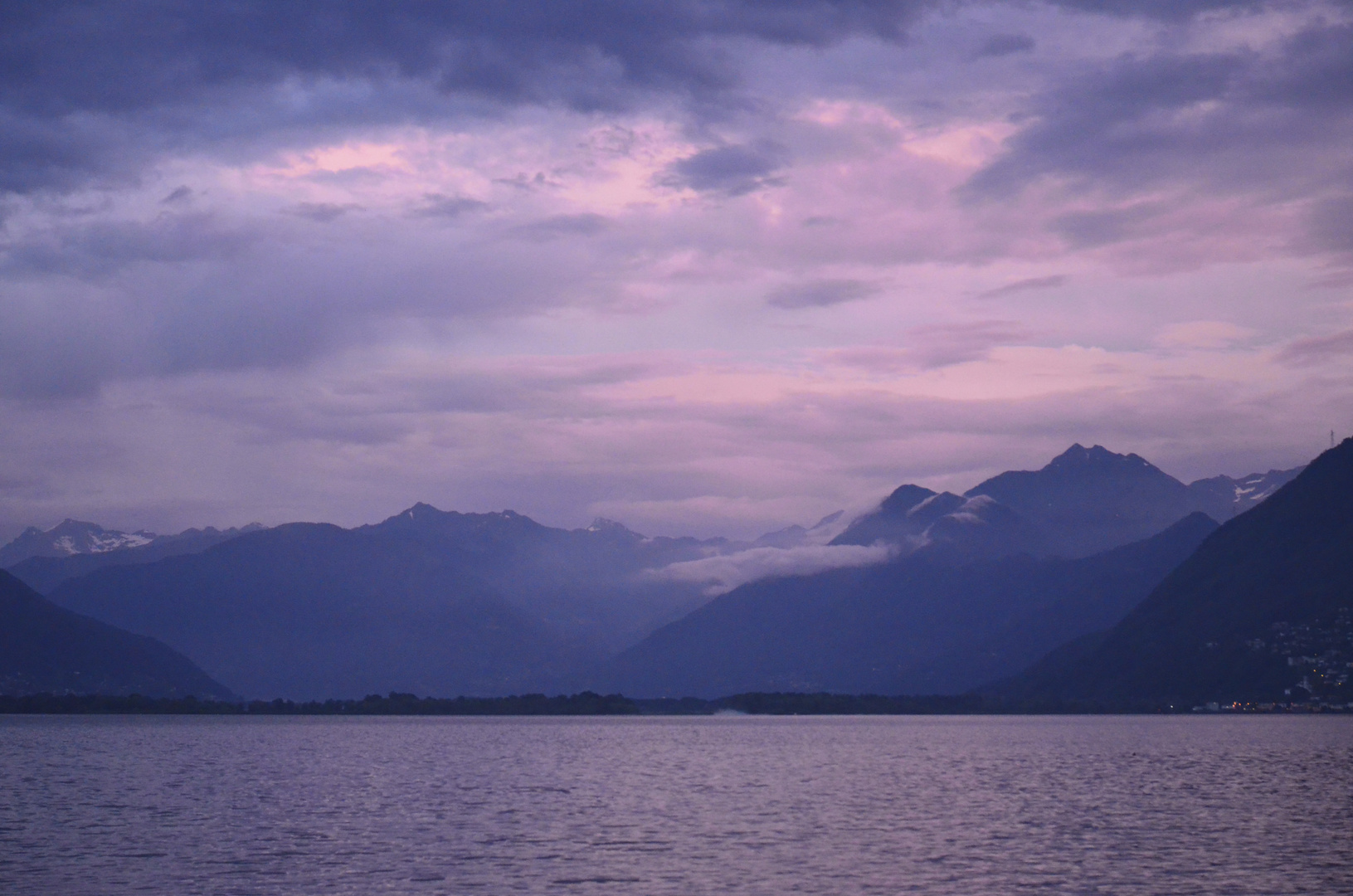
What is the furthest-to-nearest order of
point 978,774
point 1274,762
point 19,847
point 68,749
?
point 68,749, point 1274,762, point 978,774, point 19,847

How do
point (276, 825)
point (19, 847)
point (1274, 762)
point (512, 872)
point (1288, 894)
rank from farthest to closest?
point (1274, 762)
point (276, 825)
point (19, 847)
point (512, 872)
point (1288, 894)

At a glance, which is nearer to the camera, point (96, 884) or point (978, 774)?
point (96, 884)

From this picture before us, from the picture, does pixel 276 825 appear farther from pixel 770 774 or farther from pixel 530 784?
pixel 770 774

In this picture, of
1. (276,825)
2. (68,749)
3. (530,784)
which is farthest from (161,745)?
(276,825)

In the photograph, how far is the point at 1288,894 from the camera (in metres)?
56.0

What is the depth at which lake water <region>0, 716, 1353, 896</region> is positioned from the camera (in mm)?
59469

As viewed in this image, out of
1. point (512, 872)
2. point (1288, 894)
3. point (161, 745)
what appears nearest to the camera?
point (1288, 894)

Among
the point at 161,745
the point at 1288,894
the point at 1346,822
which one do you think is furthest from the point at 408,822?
the point at 161,745

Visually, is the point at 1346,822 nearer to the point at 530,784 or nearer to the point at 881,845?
the point at 881,845

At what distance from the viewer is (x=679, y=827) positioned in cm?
7888

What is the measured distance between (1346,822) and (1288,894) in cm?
2829

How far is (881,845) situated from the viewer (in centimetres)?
7044

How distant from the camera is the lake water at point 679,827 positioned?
59469 millimetres

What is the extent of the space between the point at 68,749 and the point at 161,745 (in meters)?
19.8
